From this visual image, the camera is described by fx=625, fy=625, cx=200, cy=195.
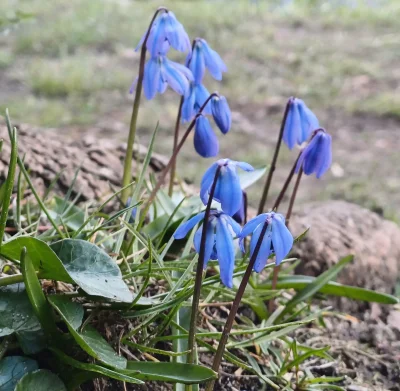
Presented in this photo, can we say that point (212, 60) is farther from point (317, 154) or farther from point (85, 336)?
point (85, 336)

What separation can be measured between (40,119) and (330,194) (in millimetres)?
1982

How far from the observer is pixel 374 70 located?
5355 mm

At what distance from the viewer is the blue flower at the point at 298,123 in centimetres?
171

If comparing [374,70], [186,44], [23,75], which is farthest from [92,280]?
[374,70]

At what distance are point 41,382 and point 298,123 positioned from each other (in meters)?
0.95

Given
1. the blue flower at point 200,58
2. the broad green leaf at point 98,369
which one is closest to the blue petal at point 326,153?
the blue flower at point 200,58

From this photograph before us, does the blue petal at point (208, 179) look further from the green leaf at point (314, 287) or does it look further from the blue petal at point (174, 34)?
the green leaf at point (314, 287)

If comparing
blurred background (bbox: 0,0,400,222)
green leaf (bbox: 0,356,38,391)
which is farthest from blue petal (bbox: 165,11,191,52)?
blurred background (bbox: 0,0,400,222)

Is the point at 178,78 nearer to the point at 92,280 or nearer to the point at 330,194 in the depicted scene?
the point at 92,280

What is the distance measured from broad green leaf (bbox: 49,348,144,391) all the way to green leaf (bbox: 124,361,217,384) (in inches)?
1.5

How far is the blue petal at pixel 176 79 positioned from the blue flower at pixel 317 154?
366 mm

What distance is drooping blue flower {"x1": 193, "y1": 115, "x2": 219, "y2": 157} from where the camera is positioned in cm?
161

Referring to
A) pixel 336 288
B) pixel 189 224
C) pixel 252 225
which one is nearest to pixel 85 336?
pixel 189 224

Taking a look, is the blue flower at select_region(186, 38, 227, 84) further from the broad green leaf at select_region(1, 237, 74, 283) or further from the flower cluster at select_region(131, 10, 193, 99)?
the broad green leaf at select_region(1, 237, 74, 283)
